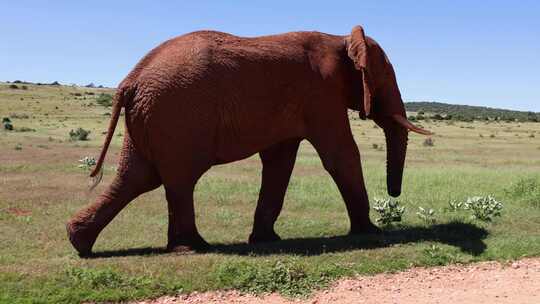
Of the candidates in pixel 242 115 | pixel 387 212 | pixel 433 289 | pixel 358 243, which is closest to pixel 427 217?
pixel 387 212

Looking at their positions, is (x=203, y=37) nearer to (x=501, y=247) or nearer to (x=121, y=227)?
(x=121, y=227)

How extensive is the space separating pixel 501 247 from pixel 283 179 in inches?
134

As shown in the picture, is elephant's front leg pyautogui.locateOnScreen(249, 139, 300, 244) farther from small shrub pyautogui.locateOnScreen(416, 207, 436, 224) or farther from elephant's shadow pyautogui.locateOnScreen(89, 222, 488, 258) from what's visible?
small shrub pyautogui.locateOnScreen(416, 207, 436, 224)

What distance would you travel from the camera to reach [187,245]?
8.42 metres

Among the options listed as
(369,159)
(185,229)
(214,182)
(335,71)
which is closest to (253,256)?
(185,229)

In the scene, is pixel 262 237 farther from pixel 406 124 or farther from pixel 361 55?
pixel 361 55

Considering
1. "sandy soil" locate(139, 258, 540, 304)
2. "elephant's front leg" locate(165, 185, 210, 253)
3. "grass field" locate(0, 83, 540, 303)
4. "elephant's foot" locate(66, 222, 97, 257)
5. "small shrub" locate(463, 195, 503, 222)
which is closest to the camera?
"sandy soil" locate(139, 258, 540, 304)

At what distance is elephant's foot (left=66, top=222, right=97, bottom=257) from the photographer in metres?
8.46

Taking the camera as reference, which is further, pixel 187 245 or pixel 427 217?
pixel 427 217

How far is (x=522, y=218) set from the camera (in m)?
11.1

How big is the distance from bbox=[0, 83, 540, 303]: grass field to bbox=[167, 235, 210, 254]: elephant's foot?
Result: 0.22 metres

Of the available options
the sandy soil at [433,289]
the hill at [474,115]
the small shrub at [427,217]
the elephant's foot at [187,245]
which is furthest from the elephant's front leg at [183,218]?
the hill at [474,115]

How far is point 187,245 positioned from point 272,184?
1.95m

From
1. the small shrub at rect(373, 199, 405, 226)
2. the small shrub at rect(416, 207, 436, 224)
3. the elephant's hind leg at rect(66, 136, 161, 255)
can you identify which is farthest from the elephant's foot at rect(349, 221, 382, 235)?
the elephant's hind leg at rect(66, 136, 161, 255)
